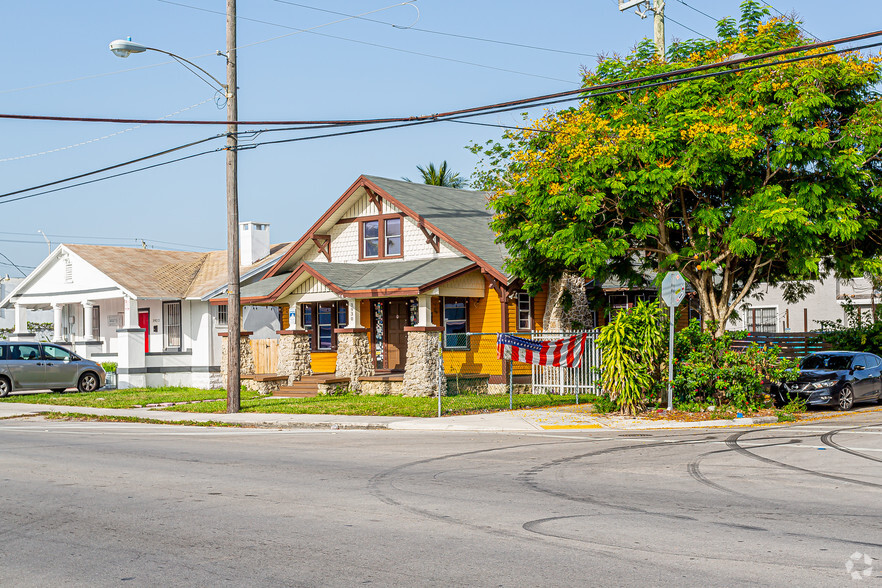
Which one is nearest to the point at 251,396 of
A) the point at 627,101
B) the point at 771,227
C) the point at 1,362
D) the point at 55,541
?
the point at 1,362

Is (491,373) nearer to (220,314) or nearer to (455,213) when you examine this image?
(455,213)

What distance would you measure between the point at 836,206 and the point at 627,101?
566cm

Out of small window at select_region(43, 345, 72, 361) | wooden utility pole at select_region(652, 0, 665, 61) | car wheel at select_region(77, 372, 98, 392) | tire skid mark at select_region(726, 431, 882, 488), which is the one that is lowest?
tire skid mark at select_region(726, 431, 882, 488)

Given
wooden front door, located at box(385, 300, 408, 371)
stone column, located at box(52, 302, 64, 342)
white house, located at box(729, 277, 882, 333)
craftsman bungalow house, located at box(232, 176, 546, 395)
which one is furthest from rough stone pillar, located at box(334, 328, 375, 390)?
white house, located at box(729, 277, 882, 333)

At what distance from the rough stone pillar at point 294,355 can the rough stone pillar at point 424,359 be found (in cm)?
454

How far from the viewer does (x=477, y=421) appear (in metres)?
19.7

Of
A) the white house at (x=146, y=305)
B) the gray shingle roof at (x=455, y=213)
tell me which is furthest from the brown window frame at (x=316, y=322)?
the gray shingle roof at (x=455, y=213)

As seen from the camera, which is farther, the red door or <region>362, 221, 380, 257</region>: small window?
the red door

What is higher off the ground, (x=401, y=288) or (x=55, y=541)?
(x=401, y=288)

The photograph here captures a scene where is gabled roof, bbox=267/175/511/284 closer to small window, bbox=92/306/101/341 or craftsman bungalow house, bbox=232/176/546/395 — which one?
craftsman bungalow house, bbox=232/176/546/395

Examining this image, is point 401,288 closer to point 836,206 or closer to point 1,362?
point 836,206

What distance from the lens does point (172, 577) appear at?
677cm

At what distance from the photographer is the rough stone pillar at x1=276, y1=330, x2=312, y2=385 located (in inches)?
1118

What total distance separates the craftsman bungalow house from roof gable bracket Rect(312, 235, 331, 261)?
0.11ft
